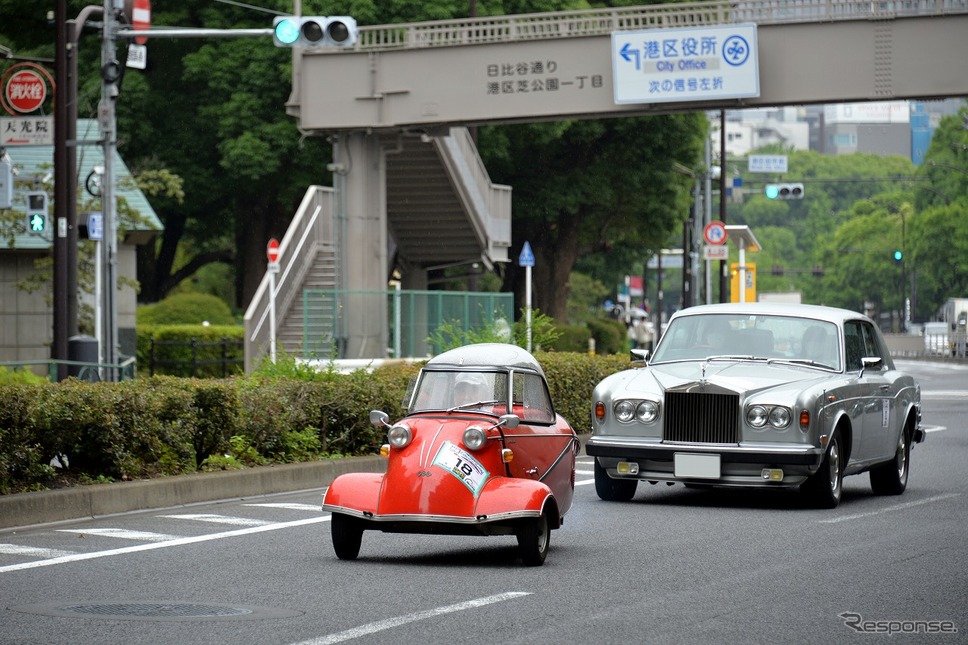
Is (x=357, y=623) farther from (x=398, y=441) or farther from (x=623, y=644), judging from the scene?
(x=398, y=441)

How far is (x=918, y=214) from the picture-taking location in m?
110

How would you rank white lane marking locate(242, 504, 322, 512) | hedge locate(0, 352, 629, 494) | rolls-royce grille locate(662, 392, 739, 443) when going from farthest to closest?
white lane marking locate(242, 504, 322, 512)
rolls-royce grille locate(662, 392, 739, 443)
hedge locate(0, 352, 629, 494)

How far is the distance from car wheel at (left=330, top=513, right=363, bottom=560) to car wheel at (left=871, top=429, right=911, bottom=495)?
22.4 ft

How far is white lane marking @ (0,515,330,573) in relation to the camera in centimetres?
1051

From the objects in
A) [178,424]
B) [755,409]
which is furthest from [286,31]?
[755,409]

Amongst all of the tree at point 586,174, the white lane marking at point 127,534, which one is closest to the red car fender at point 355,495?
the white lane marking at point 127,534

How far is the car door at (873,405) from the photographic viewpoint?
49.5ft

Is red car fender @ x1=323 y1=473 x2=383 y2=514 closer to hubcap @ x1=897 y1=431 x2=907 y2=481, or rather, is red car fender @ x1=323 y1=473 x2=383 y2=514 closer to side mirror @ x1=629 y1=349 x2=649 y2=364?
side mirror @ x1=629 y1=349 x2=649 y2=364

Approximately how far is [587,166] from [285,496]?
37.4m

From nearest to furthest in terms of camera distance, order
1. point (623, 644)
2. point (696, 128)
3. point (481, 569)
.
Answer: point (623, 644), point (481, 569), point (696, 128)

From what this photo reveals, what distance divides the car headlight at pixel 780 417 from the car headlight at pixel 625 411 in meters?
→ 1.28

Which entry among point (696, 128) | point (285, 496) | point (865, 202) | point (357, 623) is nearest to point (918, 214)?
point (865, 202)

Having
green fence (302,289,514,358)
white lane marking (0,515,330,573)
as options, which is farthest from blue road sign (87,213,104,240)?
white lane marking (0,515,330,573)

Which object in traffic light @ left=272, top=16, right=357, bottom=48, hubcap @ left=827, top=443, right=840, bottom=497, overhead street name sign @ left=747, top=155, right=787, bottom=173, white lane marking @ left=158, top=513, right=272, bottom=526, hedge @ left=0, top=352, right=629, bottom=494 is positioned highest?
overhead street name sign @ left=747, top=155, right=787, bottom=173
